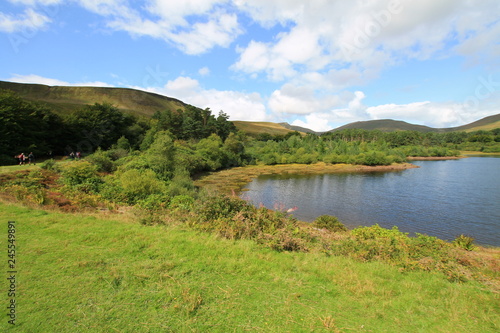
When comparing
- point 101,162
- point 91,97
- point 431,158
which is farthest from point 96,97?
point 431,158

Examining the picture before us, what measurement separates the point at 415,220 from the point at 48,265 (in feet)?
97.8

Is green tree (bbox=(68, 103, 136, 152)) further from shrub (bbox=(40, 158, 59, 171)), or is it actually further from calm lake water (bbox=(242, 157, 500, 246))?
calm lake water (bbox=(242, 157, 500, 246))

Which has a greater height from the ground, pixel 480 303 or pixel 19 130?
pixel 19 130

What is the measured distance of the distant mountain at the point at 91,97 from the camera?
101125 mm

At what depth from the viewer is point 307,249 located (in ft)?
28.9

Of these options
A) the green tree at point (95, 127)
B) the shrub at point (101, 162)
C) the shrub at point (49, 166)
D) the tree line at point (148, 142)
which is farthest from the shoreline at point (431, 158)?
the shrub at point (49, 166)

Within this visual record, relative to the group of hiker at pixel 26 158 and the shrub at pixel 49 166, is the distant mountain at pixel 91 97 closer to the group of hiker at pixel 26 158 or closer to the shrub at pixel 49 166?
the group of hiker at pixel 26 158

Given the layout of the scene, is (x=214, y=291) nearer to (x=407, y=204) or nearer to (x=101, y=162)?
(x=101, y=162)

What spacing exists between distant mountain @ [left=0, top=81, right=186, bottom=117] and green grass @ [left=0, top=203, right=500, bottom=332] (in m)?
105

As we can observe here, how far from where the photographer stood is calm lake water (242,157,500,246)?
23469 millimetres

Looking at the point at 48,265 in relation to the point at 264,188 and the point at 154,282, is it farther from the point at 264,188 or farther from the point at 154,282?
the point at 264,188

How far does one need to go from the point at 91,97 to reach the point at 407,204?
461ft

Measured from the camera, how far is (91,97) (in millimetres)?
122062

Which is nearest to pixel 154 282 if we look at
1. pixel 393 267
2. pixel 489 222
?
pixel 393 267
